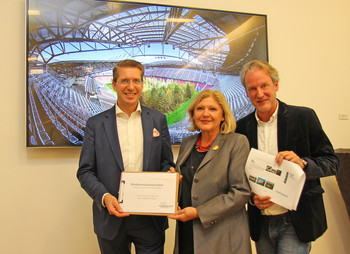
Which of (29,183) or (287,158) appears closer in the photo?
(287,158)

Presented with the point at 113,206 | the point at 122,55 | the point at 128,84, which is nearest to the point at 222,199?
the point at 113,206

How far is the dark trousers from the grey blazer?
0.36m

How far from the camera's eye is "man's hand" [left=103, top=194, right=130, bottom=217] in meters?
1.37

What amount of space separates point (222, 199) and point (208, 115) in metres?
0.47

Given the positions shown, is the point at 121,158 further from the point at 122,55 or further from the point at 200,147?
the point at 122,55

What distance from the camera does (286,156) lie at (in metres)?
1.24

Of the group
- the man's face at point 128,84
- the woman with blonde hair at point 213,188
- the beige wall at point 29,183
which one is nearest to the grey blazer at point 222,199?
the woman with blonde hair at point 213,188

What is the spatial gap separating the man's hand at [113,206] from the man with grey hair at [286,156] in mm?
730

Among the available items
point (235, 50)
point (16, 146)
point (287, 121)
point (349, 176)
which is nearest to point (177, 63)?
point (235, 50)

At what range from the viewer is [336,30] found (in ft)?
9.55

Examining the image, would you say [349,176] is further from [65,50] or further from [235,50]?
[65,50]

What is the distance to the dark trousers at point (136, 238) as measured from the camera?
154cm

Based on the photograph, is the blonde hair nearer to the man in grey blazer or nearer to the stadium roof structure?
the man in grey blazer

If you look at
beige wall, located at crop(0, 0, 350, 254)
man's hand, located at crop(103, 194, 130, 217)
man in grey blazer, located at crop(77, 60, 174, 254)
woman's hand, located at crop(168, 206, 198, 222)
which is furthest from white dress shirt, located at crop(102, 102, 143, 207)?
beige wall, located at crop(0, 0, 350, 254)
